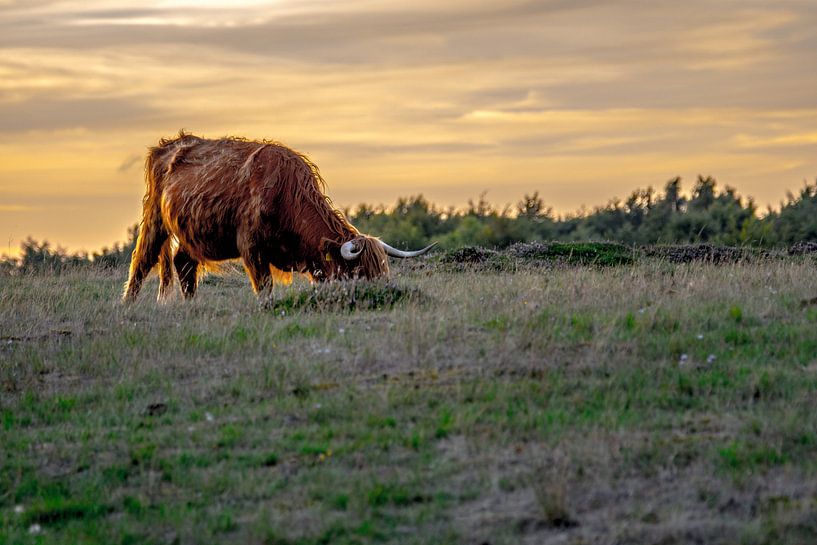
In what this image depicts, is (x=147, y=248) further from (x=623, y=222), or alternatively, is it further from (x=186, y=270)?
(x=623, y=222)

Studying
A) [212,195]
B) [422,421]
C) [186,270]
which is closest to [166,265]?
[186,270]

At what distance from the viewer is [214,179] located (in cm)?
1425

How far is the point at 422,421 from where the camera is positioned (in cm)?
770

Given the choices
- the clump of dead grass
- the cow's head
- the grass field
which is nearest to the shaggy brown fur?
the cow's head

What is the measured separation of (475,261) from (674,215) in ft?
74.1

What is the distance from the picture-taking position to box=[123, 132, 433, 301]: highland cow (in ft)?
43.5

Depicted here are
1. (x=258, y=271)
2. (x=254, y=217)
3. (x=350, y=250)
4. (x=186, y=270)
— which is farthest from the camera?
(x=186, y=270)

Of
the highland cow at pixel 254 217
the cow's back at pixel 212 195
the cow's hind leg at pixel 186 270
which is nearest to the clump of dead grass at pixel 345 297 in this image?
the highland cow at pixel 254 217

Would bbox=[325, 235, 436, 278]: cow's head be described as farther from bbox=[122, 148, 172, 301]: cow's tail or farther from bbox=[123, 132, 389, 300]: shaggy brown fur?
bbox=[122, 148, 172, 301]: cow's tail

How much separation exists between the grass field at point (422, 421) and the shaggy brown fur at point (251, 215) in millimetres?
1321

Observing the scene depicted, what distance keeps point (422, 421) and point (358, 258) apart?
17.8 ft

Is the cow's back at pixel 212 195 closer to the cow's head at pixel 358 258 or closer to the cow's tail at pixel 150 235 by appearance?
the cow's tail at pixel 150 235

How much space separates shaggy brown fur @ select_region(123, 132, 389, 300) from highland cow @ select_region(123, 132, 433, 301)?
0.01 m

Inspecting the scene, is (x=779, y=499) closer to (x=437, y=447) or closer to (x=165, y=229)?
(x=437, y=447)
